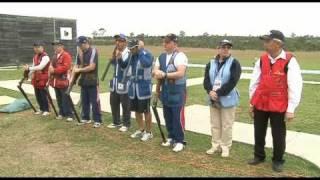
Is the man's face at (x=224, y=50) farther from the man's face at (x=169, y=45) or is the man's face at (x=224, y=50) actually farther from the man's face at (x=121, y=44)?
the man's face at (x=121, y=44)

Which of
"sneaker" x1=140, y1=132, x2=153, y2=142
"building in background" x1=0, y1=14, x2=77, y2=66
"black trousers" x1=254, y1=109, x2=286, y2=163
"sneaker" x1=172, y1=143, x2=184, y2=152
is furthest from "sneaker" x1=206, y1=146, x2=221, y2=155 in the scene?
"building in background" x1=0, y1=14, x2=77, y2=66

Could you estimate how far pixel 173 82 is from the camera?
243 inches

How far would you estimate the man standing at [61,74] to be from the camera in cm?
835

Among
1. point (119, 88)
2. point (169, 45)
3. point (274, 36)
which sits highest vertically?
point (274, 36)

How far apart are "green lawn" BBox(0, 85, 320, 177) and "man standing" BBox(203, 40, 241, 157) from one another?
0.90 feet

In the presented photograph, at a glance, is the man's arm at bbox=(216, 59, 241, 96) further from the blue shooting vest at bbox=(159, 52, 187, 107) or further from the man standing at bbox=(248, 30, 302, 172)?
the blue shooting vest at bbox=(159, 52, 187, 107)

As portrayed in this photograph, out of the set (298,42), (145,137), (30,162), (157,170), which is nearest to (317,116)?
(145,137)

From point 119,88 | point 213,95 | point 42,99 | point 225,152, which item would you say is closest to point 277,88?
point 213,95

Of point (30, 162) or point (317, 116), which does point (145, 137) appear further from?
point (317, 116)

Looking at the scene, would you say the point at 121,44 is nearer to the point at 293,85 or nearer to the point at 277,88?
the point at 277,88

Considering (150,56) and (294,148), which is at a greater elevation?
(150,56)

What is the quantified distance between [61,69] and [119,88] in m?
1.57

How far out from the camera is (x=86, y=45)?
780 centimetres

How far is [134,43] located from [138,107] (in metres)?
1.02
